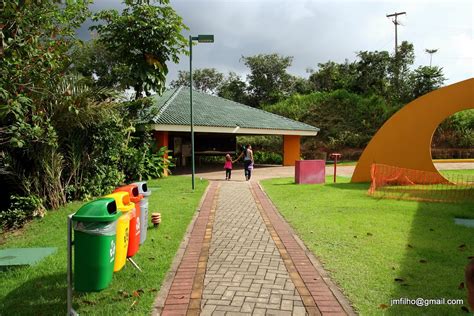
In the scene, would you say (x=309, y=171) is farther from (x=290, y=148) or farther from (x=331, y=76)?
(x=331, y=76)

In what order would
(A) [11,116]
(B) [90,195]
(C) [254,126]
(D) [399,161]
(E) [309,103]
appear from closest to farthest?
(A) [11,116]
(B) [90,195]
(D) [399,161]
(C) [254,126]
(E) [309,103]

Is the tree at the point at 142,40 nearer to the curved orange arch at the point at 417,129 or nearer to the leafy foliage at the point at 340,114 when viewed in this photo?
the curved orange arch at the point at 417,129

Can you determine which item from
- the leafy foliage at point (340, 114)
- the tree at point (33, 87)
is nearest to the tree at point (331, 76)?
the leafy foliage at point (340, 114)

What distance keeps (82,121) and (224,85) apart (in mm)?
47360

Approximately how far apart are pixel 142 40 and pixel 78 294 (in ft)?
45.3

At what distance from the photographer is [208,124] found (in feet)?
64.7

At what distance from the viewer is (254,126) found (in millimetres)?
22312

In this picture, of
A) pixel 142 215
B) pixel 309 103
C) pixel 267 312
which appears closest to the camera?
pixel 267 312

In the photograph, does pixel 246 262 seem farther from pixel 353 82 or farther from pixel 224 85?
pixel 224 85

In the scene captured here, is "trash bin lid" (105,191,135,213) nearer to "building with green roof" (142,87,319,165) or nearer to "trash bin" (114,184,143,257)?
"trash bin" (114,184,143,257)

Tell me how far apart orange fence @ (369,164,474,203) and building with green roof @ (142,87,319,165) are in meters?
9.25

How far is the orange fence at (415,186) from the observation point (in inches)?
428

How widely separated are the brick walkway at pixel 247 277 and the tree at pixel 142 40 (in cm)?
1058

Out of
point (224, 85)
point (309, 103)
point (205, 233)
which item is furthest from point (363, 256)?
point (224, 85)
